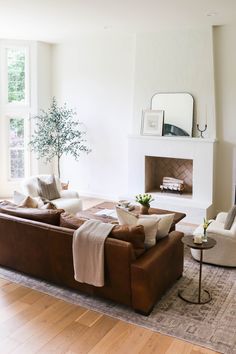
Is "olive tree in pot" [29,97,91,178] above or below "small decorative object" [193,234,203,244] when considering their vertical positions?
above

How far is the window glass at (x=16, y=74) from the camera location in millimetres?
7691

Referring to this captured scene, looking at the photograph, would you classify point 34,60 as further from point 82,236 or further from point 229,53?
point 82,236

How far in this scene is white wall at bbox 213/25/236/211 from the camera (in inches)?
249

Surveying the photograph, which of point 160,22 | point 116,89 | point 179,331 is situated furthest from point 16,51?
point 179,331

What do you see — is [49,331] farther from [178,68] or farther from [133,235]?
[178,68]

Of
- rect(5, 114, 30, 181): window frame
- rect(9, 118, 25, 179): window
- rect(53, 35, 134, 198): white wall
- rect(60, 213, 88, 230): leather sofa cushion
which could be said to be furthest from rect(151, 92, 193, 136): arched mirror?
rect(60, 213, 88, 230): leather sofa cushion

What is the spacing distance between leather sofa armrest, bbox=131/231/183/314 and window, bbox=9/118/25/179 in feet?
16.1

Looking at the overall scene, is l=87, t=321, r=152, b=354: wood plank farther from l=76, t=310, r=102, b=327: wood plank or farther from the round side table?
the round side table

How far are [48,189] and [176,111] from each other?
106 inches

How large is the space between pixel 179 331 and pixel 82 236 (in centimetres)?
120

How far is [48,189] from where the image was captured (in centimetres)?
605

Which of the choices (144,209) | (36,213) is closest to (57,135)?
(144,209)

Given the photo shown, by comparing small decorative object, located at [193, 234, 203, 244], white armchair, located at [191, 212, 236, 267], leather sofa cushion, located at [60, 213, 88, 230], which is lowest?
white armchair, located at [191, 212, 236, 267]

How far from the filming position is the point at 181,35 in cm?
654
